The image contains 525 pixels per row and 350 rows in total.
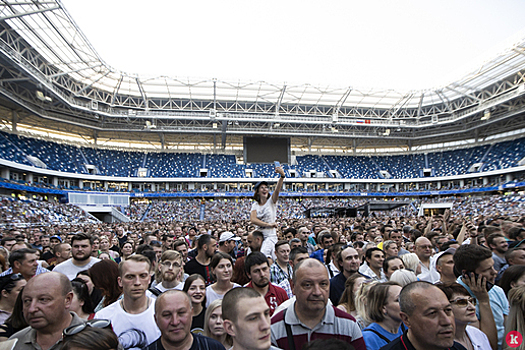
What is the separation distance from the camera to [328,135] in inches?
1796

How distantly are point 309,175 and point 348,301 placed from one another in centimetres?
4539

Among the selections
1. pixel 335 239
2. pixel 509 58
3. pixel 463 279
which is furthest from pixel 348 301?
pixel 509 58

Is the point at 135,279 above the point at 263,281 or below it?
above

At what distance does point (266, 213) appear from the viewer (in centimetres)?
516

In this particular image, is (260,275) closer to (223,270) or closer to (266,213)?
(223,270)

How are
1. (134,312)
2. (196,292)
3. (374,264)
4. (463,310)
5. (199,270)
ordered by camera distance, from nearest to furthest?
(463,310)
(134,312)
(196,292)
(374,264)
(199,270)

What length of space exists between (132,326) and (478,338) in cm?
292

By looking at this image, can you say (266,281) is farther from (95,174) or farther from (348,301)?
(95,174)

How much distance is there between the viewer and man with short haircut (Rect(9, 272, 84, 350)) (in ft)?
7.38

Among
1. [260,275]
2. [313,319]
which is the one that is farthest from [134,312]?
[313,319]

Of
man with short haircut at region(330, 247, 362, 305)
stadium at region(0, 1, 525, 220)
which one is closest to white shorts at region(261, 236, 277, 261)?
man with short haircut at region(330, 247, 362, 305)

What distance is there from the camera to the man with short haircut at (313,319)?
2.10 meters

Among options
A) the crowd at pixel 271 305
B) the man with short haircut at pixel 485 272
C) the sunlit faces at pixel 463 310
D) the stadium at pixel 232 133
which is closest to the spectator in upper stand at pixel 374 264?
the crowd at pixel 271 305

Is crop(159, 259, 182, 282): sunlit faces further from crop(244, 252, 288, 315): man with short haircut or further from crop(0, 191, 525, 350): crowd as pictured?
crop(244, 252, 288, 315): man with short haircut
